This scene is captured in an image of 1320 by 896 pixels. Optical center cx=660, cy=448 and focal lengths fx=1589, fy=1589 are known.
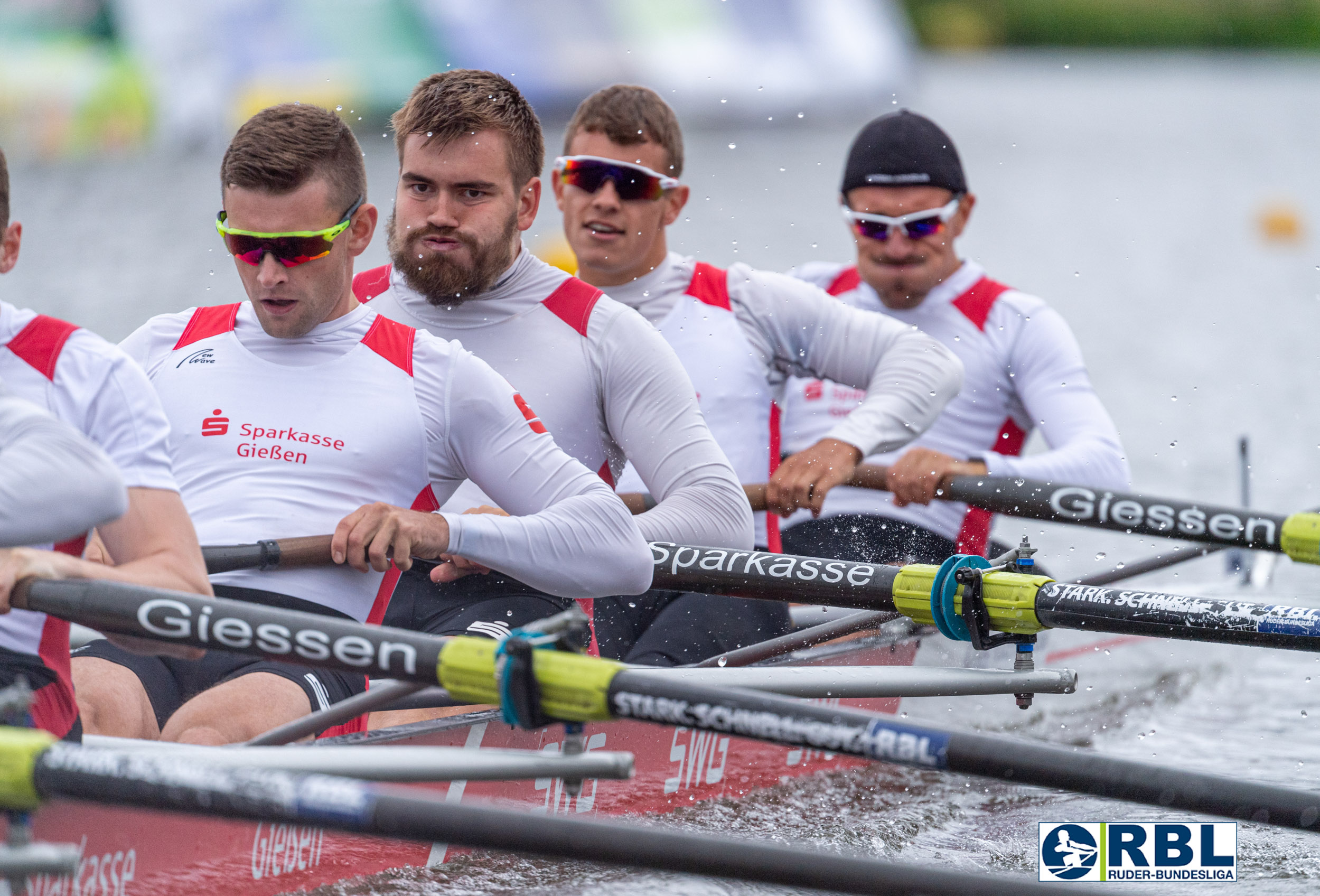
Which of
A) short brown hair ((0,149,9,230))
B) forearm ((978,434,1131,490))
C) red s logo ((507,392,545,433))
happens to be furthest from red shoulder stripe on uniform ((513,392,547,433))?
forearm ((978,434,1131,490))

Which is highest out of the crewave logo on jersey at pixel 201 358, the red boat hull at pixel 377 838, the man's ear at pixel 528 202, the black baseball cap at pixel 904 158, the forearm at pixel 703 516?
the black baseball cap at pixel 904 158

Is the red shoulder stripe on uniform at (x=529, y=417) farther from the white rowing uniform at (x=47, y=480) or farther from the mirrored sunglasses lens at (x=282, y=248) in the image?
the white rowing uniform at (x=47, y=480)

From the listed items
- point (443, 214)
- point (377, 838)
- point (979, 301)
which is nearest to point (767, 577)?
point (443, 214)

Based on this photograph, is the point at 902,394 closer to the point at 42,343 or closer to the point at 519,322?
the point at 519,322

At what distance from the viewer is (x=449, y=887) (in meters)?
3.22

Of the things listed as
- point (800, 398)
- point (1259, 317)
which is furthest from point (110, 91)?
point (800, 398)

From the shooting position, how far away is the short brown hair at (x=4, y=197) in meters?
2.40

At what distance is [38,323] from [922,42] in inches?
2498

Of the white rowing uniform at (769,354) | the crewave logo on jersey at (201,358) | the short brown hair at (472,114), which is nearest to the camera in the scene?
the crewave logo on jersey at (201,358)

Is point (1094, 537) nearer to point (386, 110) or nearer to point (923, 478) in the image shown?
point (923, 478)

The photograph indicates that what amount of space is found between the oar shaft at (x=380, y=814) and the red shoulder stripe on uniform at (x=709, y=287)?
254 centimetres

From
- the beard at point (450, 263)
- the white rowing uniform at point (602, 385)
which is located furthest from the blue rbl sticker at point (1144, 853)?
the beard at point (450, 263)

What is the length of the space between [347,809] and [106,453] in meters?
0.77

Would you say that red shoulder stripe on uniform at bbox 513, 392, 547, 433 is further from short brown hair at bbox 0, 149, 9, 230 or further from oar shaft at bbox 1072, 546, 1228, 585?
oar shaft at bbox 1072, 546, 1228, 585
